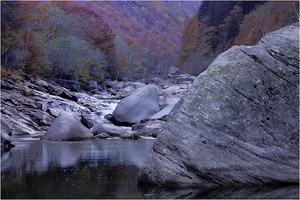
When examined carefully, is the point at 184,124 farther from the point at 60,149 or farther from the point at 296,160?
the point at 60,149

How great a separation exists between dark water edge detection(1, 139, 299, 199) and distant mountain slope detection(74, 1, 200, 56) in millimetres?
108179

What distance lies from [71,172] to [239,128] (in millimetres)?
3363

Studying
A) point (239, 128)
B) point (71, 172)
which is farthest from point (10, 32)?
point (239, 128)

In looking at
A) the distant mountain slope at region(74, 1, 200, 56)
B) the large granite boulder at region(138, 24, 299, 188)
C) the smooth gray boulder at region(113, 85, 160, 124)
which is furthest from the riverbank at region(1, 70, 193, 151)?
the distant mountain slope at region(74, 1, 200, 56)

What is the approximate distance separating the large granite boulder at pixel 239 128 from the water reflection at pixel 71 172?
75cm

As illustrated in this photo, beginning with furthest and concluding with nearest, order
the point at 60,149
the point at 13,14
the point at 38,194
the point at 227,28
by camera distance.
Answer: the point at 227,28
the point at 13,14
the point at 60,149
the point at 38,194

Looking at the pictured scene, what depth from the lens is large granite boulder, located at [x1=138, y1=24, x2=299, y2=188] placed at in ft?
21.4

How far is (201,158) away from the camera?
21.6 ft

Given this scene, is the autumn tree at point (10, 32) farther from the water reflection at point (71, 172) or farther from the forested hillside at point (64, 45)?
the water reflection at point (71, 172)

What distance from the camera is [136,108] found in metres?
21.4

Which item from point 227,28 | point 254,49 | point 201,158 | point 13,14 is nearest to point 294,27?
point 254,49

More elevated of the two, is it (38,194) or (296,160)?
(296,160)

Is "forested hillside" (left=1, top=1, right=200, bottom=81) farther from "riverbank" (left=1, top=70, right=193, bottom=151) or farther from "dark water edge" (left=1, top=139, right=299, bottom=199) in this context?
"dark water edge" (left=1, top=139, right=299, bottom=199)

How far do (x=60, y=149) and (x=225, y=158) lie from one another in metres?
6.47
